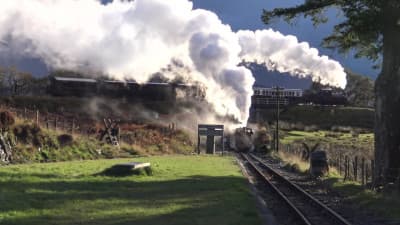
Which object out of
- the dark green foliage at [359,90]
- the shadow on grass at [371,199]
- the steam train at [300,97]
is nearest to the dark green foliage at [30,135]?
the shadow on grass at [371,199]

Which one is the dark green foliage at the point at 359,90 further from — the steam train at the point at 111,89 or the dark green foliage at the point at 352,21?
the dark green foliage at the point at 352,21

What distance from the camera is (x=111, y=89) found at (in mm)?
79438

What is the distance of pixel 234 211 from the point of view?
1620 cm

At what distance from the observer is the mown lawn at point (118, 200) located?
13.9 metres

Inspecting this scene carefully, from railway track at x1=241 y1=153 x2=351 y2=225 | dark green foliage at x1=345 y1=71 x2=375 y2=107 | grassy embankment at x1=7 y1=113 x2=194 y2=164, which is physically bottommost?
railway track at x1=241 y1=153 x2=351 y2=225

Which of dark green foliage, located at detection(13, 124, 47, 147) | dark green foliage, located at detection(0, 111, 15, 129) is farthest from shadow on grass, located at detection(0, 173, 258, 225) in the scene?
dark green foliage, located at detection(0, 111, 15, 129)

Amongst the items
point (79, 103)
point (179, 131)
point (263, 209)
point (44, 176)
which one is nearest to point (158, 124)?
point (179, 131)

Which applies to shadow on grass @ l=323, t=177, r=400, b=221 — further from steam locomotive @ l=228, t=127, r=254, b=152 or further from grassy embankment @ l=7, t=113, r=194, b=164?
steam locomotive @ l=228, t=127, r=254, b=152

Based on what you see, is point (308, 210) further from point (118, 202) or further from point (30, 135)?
point (30, 135)

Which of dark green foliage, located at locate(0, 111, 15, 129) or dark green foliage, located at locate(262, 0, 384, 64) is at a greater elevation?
dark green foliage, located at locate(262, 0, 384, 64)

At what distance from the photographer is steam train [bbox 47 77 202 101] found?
78.8 m

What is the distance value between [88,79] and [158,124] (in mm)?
16423

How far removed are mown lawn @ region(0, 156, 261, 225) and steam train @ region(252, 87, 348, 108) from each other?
302 ft

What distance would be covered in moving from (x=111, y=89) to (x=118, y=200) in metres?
63.4
